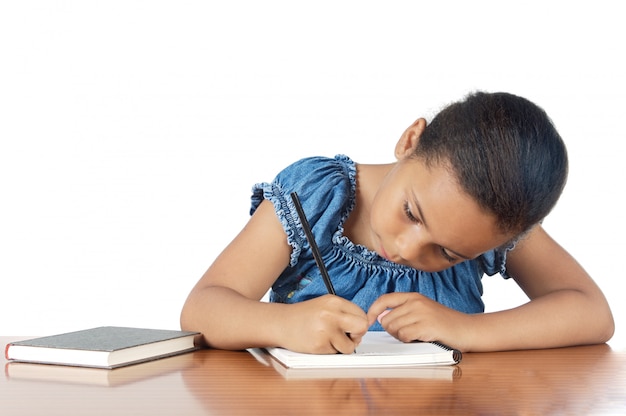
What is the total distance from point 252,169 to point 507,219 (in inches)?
67.2

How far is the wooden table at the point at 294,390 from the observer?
0.69 metres

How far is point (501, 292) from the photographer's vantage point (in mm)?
2709

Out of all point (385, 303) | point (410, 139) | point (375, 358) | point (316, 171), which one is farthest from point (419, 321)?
point (316, 171)

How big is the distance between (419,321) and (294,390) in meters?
0.33

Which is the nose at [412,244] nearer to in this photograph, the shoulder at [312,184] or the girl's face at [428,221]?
the girl's face at [428,221]

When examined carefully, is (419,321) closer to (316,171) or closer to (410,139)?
(410,139)

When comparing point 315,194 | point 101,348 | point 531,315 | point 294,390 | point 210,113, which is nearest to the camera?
point 294,390

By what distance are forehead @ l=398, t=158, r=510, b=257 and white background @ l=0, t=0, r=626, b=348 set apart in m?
1.61

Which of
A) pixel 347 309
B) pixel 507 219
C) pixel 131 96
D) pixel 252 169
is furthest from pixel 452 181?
pixel 131 96

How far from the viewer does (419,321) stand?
1056 mm

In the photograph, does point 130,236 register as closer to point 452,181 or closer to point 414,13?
point 414,13

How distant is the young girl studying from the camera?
3.34 ft

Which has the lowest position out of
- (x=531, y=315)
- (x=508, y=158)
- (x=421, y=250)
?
(x=531, y=315)

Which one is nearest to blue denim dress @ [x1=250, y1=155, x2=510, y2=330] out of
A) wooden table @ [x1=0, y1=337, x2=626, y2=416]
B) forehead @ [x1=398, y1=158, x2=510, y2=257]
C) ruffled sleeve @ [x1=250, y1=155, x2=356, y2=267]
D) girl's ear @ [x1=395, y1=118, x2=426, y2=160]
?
ruffled sleeve @ [x1=250, y1=155, x2=356, y2=267]
